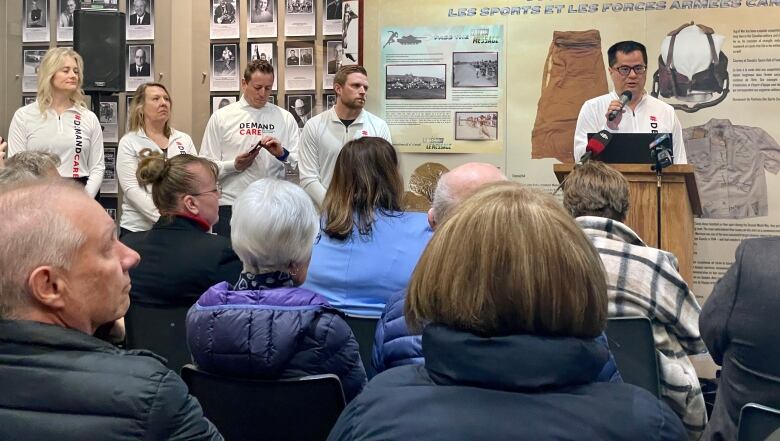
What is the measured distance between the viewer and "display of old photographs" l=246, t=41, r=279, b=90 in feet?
21.5

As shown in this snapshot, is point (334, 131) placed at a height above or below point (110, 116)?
below

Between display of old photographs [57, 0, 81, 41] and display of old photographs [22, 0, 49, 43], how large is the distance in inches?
3.9

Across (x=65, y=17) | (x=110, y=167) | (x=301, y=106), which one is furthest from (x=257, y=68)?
(x=65, y=17)

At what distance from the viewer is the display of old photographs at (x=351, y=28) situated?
241 inches

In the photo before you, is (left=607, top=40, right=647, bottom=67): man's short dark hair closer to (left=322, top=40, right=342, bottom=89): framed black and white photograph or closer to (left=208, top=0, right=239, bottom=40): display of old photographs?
(left=322, top=40, right=342, bottom=89): framed black and white photograph

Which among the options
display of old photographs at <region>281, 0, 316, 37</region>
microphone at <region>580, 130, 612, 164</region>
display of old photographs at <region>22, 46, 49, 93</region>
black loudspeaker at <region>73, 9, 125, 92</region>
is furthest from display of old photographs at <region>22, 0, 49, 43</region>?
microphone at <region>580, 130, 612, 164</region>

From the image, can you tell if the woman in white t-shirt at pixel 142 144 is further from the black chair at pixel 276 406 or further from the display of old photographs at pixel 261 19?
the black chair at pixel 276 406

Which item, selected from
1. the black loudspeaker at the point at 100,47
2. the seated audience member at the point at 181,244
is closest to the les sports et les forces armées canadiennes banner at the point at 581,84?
the black loudspeaker at the point at 100,47

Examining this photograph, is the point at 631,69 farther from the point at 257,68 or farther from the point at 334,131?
the point at 257,68

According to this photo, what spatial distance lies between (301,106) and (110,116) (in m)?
1.60

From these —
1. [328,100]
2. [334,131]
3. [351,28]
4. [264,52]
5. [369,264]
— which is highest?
[351,28]

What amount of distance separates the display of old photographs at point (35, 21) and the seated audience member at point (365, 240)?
16.2 ft

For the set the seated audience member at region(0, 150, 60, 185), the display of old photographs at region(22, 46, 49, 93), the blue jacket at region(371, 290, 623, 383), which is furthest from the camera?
the display of old photographs at region(22, 46, 49, 93)

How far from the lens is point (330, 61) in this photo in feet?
21.1
